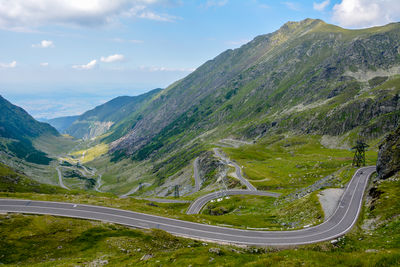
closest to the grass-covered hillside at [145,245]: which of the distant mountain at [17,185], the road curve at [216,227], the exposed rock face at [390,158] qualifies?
the road curve at [216,227]

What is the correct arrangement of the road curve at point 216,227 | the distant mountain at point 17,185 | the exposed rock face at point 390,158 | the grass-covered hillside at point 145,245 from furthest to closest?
the distant mountain at point 17,185 < the exposed rock face at point 390,158 < the road curve at point 216,227 < the grass-covered hillside at point 145,245

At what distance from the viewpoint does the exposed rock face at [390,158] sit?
56.9m

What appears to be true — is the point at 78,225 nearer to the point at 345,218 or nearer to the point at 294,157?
the point at 345,218

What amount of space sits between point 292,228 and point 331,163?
95529 mm

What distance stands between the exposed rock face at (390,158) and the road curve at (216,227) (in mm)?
7664

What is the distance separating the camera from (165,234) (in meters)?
47.4

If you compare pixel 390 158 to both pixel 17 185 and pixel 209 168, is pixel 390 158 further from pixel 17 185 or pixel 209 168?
pixel 17 185

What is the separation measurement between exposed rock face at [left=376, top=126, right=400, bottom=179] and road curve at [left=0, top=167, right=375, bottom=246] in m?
7.66

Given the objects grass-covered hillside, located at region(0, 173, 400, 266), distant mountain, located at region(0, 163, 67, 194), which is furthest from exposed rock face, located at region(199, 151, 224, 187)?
grass-covered hillside, located at region(0, 173, 400, 266)

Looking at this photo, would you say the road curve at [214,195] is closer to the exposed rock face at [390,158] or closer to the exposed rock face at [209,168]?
the exposed rock face at [209,168]

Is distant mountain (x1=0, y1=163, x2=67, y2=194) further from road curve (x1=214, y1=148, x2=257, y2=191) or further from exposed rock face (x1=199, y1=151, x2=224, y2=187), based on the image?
road curve (x1=214, y1=148, x2=257, y2=191)

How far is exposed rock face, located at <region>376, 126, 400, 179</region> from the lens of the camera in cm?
5686

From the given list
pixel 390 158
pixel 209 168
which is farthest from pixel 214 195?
pixel 390 158

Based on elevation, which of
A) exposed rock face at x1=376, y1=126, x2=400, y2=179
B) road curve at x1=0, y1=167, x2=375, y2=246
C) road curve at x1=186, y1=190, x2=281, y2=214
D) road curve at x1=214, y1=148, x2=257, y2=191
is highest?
exposed rock face at x1=376, y1=126, x2=400, y2=179
